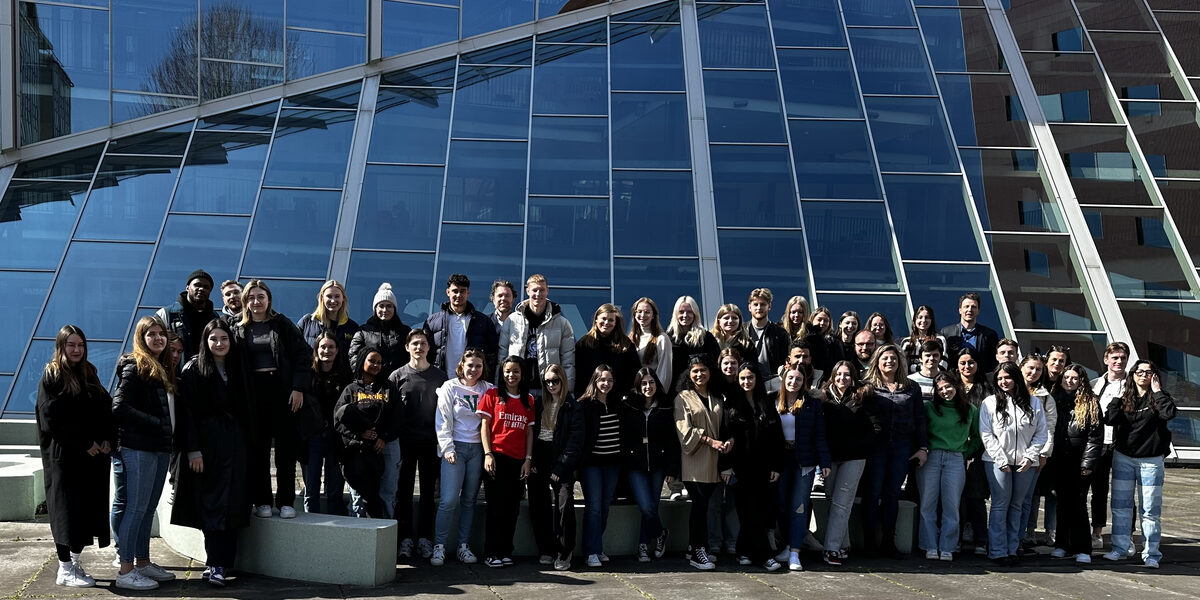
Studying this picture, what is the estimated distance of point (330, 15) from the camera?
645 inches

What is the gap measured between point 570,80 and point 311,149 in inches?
158

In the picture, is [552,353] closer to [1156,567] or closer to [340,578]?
[340,578]

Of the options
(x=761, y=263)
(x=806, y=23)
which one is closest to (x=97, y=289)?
(x=761, y=263)

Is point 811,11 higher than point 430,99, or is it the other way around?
point 811,11

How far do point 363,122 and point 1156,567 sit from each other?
11376 millimetres

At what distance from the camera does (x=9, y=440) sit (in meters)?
10.9

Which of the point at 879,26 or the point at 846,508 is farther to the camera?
the point at 879,26

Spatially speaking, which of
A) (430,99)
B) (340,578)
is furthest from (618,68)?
(340,578)

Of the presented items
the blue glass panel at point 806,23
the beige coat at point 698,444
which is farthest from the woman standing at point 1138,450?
the blue glass panel at point 806,23

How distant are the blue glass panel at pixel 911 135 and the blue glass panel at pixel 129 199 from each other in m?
9.79

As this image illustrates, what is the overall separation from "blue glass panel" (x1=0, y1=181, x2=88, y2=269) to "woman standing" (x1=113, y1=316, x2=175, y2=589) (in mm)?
6813

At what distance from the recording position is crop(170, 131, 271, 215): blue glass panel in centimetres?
1354

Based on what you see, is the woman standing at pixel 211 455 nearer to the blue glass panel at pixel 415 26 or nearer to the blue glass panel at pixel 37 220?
the blue glass panel at pixel 37 220

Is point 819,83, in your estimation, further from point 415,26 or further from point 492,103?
point 415,26
